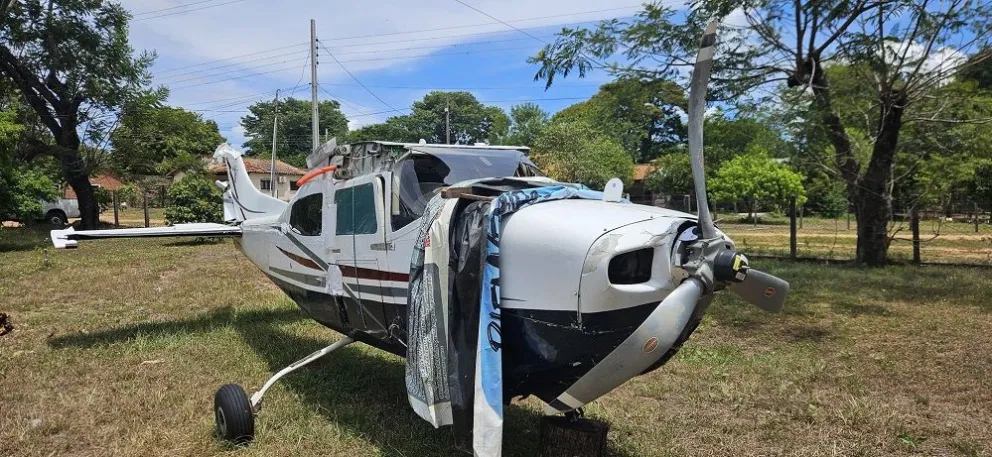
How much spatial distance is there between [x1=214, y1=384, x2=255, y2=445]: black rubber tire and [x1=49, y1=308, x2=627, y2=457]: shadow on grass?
40 centimetres

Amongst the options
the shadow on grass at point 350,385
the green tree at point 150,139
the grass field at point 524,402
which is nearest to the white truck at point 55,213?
the green tree at point 150,139

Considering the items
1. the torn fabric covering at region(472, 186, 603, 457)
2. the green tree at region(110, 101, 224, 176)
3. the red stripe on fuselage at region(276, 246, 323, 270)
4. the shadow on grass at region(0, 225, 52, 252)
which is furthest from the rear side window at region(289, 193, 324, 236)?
the green tree at region(110, 101, 224, 176)

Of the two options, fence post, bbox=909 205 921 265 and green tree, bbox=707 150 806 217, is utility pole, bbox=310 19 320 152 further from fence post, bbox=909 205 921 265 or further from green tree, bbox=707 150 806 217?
green tree, bbox=707 150 806 217

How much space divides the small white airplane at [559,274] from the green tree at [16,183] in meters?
17.3

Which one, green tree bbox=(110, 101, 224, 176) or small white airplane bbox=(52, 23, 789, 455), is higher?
green tree bbox=(110, 101, 224, 176)

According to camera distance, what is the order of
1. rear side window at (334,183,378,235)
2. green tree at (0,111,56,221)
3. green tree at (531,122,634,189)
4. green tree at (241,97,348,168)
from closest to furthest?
rear side window at (334,183,378,235) < green tree at (0,111,56,221) < green tree at (531,122,634,189) < green tree at (241,97,348,168)

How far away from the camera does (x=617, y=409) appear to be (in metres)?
5.50

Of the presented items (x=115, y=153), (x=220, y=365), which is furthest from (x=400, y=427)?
(x=115, y=153)

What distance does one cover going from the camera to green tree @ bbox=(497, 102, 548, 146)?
5175 centimetres

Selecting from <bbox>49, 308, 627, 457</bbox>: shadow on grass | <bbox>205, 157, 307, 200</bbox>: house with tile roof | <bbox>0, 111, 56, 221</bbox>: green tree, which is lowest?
<bbox>49, 308, 627, 457</bbox>: shadow on grass

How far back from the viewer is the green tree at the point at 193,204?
2384 cm

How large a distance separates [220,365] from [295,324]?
1963 mm

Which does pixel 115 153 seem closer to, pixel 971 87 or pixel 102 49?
pixel 102 49

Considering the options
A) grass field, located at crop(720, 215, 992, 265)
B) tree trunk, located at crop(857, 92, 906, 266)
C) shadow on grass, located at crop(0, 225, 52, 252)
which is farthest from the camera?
shadow on grass, located at crop(0, 225, 52, 252)
